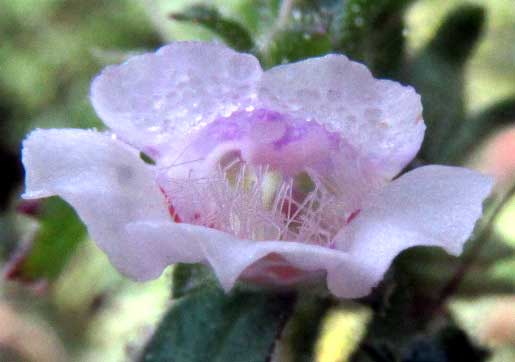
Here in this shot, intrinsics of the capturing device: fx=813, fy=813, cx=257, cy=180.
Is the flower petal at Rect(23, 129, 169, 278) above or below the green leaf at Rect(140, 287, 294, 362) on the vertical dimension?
above

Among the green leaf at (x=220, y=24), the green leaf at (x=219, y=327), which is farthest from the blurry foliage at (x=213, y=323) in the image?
the green leaf at (x=220, y=24)

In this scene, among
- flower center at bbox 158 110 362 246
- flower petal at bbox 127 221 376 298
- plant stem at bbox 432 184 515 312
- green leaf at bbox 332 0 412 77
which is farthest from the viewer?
plant stem at bbox 432 184 515 312

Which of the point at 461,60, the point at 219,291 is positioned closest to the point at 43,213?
the point at 219,291

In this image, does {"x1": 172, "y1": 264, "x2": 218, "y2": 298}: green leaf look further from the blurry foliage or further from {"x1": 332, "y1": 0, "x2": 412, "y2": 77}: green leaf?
{"x1": 332, "y1": 0, "x2": 412, "y2": 77}: green leaf

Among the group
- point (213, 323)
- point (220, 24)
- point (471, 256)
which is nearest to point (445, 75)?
point (471, 256)

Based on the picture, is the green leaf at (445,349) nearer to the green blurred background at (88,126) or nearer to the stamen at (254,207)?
the green blurred background at (88,126)

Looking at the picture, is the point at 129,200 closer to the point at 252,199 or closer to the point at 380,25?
the point at 252,199

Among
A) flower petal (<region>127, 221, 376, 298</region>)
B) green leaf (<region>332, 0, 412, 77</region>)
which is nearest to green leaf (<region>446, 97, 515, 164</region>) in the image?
green leaf (<region>332, 0, 412, 77</region>)

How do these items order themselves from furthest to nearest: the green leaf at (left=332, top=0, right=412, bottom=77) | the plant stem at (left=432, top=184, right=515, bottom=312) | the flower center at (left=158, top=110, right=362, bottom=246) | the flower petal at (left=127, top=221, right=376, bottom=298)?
the plant stem at (left=432, top=184, right=515, bottom=312)
the green leaf at (left=332, top=0, right=412, bottom=77)
the flower center at (left=158, top=110, right=362, bottom=246)
the flower petal at (left=127, top=221, right=376, bottom=298)
